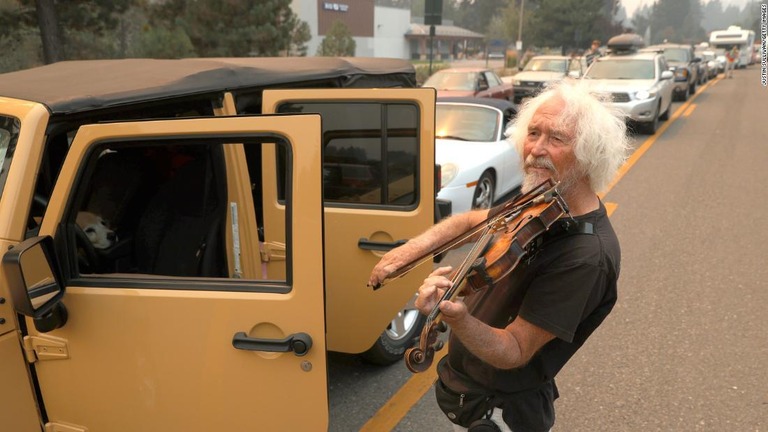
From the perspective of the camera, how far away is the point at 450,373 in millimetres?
2016

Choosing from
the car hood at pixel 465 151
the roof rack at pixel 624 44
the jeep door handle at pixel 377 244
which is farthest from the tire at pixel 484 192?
the roof rack at pixel 624 44

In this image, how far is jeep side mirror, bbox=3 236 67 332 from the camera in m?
1.68

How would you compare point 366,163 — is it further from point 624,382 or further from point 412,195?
point 624,382

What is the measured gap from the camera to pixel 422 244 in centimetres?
204

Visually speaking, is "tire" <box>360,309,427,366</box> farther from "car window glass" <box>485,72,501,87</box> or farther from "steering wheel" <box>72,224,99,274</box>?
"car window glass" <box>485,72,501,87</box>

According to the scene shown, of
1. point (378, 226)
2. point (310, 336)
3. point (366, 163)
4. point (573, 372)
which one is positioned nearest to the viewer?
point (310, 336)

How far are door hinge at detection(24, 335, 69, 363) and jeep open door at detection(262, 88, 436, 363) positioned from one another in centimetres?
129

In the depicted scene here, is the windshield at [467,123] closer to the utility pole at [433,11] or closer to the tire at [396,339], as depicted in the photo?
the tire at [396,339]

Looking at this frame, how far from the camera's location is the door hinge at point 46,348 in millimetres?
2008

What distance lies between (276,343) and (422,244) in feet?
1.99

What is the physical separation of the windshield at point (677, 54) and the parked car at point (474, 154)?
17216 millimetres

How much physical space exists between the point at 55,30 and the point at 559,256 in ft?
57.7

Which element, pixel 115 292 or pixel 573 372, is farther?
pixel 573 372

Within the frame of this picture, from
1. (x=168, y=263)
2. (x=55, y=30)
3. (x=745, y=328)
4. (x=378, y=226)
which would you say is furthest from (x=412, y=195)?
(x=55, y=30)
